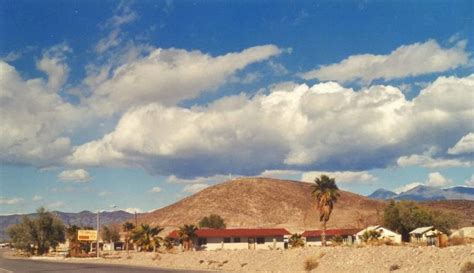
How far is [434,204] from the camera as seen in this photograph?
164 m

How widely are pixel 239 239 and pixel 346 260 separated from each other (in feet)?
188

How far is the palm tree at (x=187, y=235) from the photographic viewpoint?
9531cm

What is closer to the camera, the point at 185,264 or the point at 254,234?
the point at 185,264

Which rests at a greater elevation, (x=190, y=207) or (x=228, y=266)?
(x=190, y=207)

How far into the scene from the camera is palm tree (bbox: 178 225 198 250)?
95312 millimetres

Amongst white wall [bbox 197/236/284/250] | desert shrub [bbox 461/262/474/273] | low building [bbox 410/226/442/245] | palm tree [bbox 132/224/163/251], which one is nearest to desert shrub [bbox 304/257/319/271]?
desert shrub [bbox 461/262/474/273]

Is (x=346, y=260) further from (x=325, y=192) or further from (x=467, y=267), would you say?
(x=325, y=192)

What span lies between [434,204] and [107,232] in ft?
298

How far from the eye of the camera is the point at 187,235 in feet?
313

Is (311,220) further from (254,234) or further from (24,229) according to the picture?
(24,229)

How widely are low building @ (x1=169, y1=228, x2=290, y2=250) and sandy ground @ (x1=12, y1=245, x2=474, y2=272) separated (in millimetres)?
32992

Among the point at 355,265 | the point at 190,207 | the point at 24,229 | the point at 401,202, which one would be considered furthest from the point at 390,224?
the point at 190,207

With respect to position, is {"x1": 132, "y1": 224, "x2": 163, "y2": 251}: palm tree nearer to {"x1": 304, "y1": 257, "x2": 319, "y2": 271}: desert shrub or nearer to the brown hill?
{"x1": 304, "y1": 257, "x2": 319, "y2": 271}: desert shrub

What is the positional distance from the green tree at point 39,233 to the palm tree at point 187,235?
3422 cm
